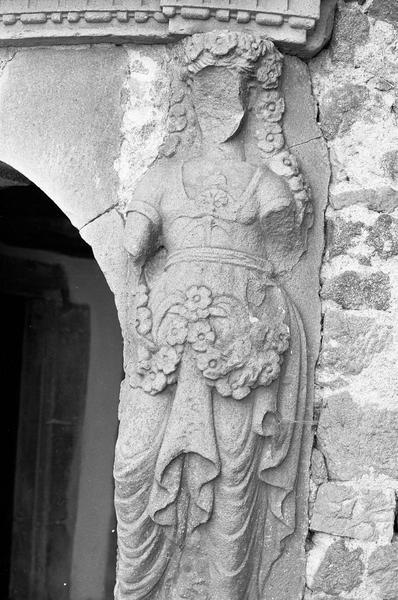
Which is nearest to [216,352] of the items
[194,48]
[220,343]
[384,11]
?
[220,343]

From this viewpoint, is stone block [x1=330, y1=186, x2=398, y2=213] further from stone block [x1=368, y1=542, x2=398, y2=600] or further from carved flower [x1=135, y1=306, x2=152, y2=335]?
stone block [x1=368, y1=542, x2=398, y2=600]

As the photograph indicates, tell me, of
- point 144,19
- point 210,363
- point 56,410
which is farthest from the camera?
point 56,410

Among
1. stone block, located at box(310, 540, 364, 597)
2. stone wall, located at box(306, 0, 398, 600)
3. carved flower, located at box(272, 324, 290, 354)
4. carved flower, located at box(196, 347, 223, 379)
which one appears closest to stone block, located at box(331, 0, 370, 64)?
stone wall, located at box(306, 0, 398, 600)

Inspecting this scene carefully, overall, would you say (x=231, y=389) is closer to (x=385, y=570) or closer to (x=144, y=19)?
(x=385, y=570)

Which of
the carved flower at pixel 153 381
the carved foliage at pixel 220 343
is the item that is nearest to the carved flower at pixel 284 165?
the carved foliage at pixel 220 343

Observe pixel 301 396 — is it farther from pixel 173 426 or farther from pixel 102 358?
pixel 102 358

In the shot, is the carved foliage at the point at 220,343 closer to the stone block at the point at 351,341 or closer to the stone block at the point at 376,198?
the stone block at the point at 351,341

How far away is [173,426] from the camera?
8.66 ft

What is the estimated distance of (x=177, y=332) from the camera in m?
2.64

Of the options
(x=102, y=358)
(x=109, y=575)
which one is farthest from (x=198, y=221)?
(x=109, y=575)

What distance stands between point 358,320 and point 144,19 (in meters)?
0.93

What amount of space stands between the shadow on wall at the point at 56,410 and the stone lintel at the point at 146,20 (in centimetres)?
117

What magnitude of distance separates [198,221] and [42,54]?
0.69 meters

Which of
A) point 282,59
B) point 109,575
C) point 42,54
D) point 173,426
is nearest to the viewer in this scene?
point 173,426
